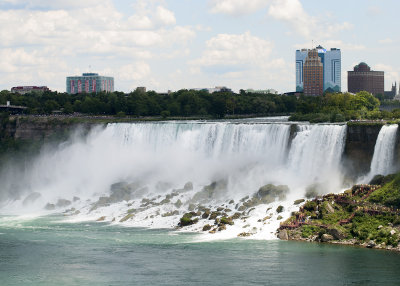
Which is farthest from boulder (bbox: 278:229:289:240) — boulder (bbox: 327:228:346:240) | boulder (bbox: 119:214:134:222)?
boulder (bbox: 119:214:134:222)

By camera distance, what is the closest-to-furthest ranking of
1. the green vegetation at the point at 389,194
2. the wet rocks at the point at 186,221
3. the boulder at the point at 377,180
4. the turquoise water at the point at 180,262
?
the turquoise water at the point at 180,262
the green vegetation at the point at 389,194
the boulder at the point at 377,180
the wet rocks at the point at 186,221

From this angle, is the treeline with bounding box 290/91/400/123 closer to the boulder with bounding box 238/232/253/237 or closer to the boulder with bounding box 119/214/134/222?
the boulder with bounding box 119/214/134/222

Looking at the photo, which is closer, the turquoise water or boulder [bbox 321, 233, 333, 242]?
the turquoise water

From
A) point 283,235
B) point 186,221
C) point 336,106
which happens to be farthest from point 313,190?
point 336,106

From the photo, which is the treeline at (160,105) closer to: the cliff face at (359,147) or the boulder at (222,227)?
the cliff face at (359,147)

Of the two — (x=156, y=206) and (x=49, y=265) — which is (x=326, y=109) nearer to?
(x=156, y=206)

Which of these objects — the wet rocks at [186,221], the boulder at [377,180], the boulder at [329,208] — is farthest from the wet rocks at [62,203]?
the boulder at [377,180]
